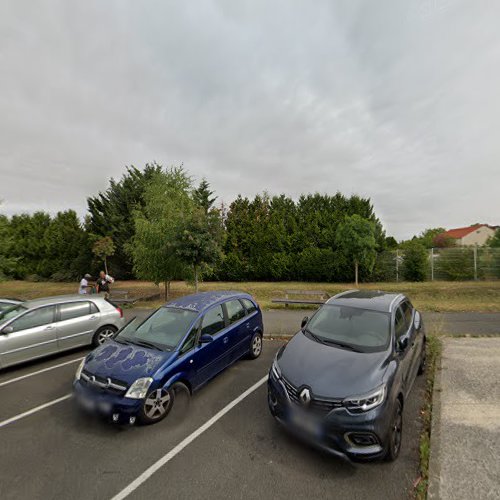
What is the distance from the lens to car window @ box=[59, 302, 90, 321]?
20.3 feet

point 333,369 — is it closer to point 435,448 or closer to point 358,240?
point 435,448

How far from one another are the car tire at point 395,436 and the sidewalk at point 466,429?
33cm

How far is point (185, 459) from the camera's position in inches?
120

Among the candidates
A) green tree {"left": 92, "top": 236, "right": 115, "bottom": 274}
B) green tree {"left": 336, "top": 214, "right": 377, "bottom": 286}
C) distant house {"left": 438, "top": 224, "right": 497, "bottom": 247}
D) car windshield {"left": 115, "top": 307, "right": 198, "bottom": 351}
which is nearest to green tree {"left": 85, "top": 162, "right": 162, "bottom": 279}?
green tree {"left": 92, "top": 236, "right": 115, "bottom": 274}

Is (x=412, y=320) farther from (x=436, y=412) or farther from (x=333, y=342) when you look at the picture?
(x=333, y=342)

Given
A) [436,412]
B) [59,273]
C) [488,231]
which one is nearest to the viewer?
[436,412]

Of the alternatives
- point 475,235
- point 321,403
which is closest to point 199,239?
point 321,403

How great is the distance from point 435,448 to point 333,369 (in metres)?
1.43

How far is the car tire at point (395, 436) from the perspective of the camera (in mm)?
2893

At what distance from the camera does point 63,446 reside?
3260 mm

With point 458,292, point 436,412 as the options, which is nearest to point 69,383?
point 436,412

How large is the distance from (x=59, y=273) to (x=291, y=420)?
93.4ft

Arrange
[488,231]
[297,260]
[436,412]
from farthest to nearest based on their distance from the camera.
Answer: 1. [488,231]
2. [297,260]
3. [436,412]

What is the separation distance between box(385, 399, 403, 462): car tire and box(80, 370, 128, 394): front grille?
3145 mm
